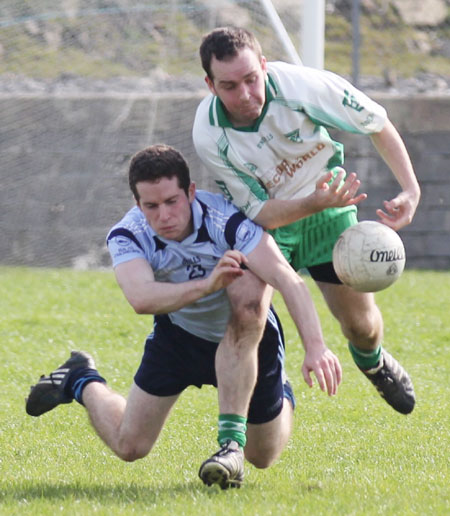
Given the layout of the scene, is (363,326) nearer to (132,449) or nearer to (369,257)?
(369,257)

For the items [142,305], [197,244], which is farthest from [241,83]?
[142,305]

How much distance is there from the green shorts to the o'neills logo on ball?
1.88 ft

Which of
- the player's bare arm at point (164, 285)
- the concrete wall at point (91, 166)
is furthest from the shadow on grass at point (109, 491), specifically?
the concrete wall at point (91, 166)

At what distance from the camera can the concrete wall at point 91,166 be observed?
13.5 meters

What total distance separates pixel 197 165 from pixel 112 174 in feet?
3.42

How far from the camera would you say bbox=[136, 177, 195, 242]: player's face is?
5.04m

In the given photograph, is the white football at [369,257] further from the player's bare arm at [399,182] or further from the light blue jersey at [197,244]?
the light blue jersey at [197,244]

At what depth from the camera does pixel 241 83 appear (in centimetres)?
523

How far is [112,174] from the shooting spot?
13461 millimetres

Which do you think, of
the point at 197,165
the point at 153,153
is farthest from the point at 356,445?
the point at 197,165

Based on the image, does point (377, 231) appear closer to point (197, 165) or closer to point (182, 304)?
point (182, 304)

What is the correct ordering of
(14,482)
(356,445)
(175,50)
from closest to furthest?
(14,482) < (356,445) < (175,50)

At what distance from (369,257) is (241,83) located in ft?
3.41

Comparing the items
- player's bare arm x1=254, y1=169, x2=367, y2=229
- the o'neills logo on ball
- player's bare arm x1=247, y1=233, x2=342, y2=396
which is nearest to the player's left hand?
the o'neills logo on ball
